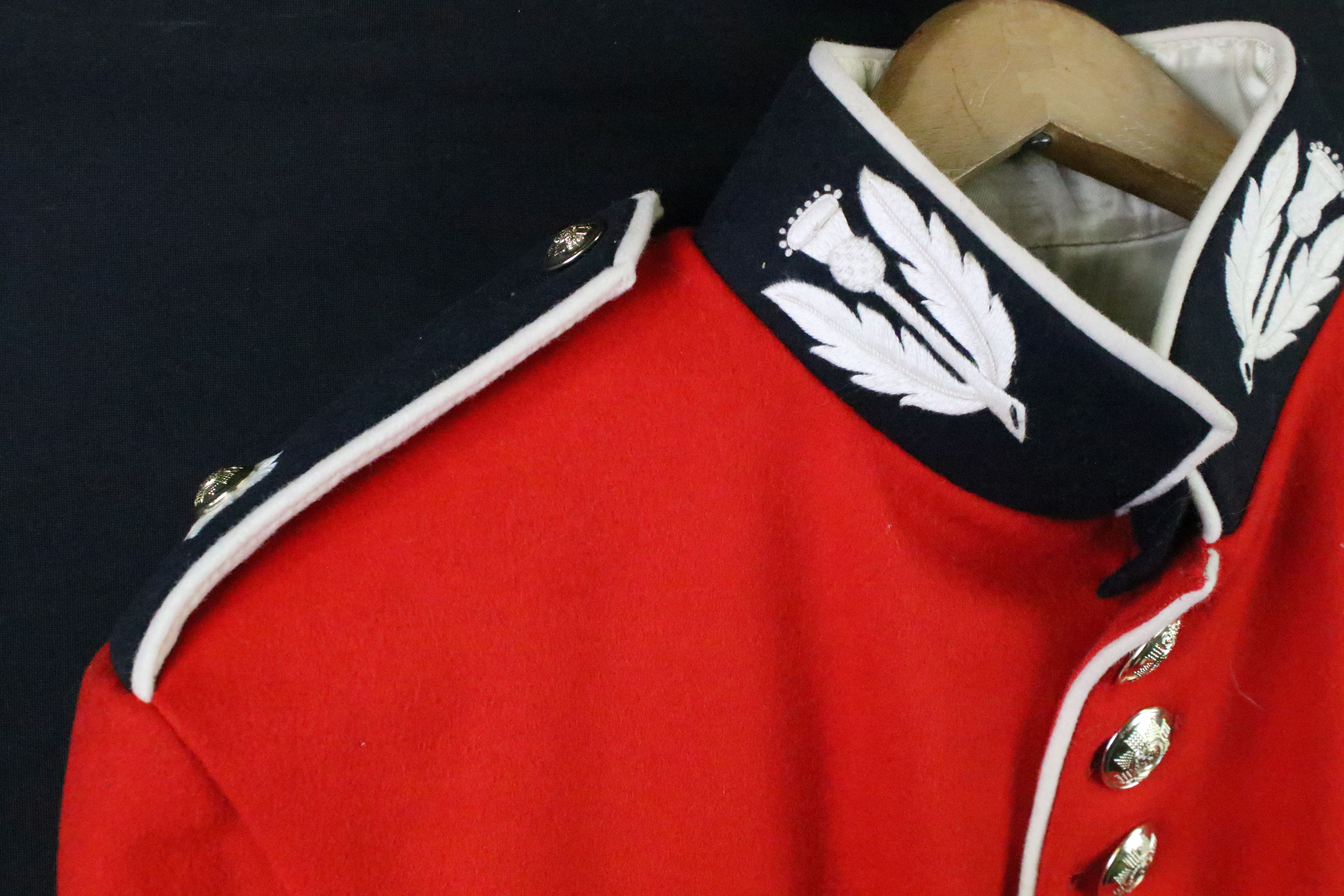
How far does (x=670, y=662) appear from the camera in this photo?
46 cm

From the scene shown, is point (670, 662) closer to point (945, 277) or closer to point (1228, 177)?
point (945, 277)

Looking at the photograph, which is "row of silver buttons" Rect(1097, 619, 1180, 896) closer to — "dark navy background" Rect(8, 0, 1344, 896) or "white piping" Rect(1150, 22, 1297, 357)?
"white piping" Rect(1150, 22, 1297, 357)

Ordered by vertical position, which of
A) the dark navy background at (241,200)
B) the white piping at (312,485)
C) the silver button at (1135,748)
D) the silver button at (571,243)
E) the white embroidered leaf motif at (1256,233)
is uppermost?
the dark navy background at (241,200)

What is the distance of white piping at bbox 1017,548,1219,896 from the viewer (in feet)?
1.53

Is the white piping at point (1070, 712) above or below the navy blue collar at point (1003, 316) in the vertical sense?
below

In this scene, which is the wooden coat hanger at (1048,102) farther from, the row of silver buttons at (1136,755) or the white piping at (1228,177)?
the row of silver buttons at (1136,755)

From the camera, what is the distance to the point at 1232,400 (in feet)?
1.52

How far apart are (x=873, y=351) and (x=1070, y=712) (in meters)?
0.20

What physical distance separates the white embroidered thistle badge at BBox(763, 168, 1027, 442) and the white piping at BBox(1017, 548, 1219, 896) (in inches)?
4.5

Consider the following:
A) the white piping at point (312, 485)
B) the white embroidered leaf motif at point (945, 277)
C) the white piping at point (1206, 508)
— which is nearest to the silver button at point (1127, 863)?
the white piping at point (1206, 508)

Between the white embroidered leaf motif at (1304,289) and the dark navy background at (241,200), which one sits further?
the dark navy background at (241,200)

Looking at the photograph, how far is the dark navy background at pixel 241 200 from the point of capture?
1.94ft

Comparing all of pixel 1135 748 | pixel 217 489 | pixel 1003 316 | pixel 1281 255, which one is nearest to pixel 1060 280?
pixel 1003 316

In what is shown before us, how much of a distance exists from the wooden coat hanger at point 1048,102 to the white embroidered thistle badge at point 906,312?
90mm
